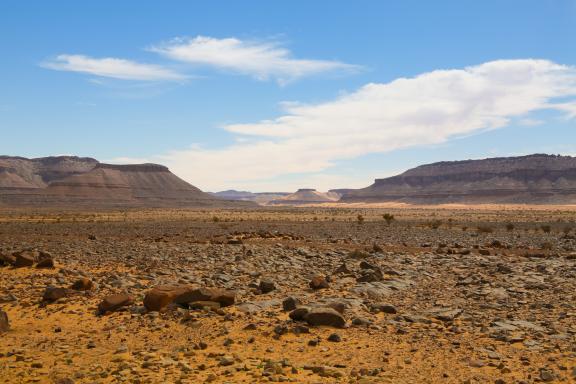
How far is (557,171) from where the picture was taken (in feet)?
553

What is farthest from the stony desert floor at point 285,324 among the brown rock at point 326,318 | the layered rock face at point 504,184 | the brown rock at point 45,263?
the layered rock face at point 504,184

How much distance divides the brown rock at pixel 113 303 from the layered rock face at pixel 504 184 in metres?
153

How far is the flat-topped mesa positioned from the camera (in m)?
189

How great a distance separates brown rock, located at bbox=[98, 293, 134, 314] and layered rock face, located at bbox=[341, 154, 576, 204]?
501ft

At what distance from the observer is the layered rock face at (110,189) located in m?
149

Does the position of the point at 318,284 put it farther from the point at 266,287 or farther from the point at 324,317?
the point at 324,317

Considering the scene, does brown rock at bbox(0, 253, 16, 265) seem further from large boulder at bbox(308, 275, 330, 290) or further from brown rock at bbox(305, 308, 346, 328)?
brown rock at bbox(305, 308, 346, 328)

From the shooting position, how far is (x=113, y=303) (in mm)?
10938

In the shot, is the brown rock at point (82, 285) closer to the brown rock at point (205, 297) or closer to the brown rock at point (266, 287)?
the brown rock at point (205, 297)

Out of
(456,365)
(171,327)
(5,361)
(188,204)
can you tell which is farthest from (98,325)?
(188,204)

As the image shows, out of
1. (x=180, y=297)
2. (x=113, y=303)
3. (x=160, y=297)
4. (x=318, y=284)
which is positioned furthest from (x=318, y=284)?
(x=113, y=303)

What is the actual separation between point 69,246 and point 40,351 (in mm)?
18166

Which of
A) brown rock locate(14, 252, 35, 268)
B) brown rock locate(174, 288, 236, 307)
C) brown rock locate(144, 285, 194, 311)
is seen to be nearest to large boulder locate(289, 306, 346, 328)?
brown rock locate(174, 288, 236, 307)

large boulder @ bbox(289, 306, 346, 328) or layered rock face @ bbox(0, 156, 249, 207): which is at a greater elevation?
layered rock face @ bbox(0, 156, 249, 207)
